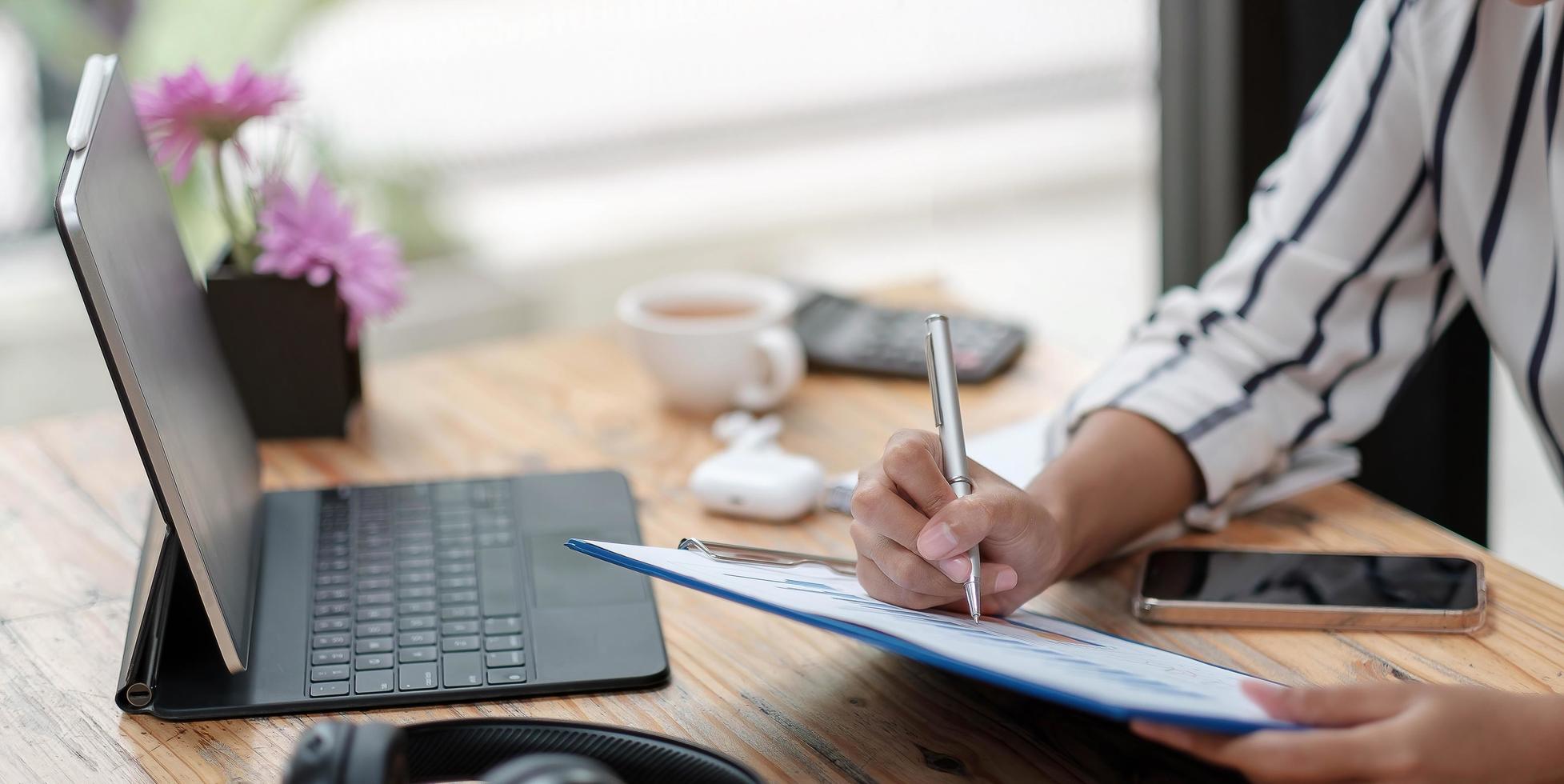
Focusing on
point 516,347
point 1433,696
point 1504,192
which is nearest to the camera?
point 1433,696

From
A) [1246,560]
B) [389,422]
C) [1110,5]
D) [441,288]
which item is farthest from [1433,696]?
[1110,5]

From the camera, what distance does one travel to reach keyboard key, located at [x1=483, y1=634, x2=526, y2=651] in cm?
67

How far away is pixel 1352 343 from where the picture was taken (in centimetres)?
90

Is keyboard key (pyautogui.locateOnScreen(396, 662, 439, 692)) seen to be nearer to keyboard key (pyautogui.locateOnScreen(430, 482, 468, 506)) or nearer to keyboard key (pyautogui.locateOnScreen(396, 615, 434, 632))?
keyboard key (pyautogui.locateOnScreen(396, 615, 434, 632))

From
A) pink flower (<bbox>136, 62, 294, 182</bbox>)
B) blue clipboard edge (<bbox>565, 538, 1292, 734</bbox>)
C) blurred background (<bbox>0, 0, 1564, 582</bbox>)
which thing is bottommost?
blurred background (<bbox>0, 0, 1564, 582</bbox>)

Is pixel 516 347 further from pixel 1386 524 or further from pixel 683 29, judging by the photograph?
pixel 683 29

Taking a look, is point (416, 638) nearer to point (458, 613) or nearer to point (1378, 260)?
point (458, 613)

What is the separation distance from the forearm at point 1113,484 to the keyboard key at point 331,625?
368 millimetres

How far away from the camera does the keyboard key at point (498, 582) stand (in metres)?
0.72

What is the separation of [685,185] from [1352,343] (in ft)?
6.93

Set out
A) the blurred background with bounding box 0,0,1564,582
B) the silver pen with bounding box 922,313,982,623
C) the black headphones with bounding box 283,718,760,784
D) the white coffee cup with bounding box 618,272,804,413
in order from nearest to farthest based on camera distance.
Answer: the black headphones with bounding box 283,718,760,784
the silver pen with bounding box 922,313,982,623
the white coffee cup with bounding box 618,272,804,413
the blurred background with bounding box 0,0,1564,582

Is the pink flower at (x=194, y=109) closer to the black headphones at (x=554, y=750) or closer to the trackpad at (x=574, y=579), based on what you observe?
the trackpad at (x=574, y=579)

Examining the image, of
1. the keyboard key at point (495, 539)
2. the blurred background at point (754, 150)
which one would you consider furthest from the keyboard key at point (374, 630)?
the blurred background at point (754, 150)

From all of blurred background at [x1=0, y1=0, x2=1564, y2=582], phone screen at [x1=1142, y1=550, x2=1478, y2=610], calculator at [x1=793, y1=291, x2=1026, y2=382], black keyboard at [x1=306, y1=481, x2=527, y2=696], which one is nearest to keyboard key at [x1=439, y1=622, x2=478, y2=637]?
black keyboard at [x1=306, y1=481, x2=527, y2=696]
